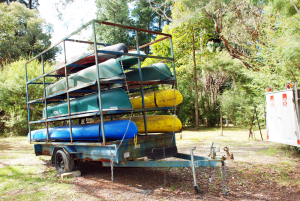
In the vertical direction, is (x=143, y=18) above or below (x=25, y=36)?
above

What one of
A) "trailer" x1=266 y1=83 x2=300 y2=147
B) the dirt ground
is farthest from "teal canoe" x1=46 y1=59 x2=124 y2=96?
"trailer" x1=266 y1=83 x2=300 y2=147

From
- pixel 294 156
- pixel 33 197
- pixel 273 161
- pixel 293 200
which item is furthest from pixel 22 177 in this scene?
pixel 294 156

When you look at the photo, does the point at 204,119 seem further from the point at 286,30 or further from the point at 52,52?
the point at 52,52

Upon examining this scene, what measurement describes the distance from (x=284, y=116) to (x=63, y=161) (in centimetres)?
583

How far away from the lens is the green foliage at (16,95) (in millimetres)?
18375

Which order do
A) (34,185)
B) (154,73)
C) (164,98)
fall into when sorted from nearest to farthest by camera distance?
(34,185) < (164,98) < (154,73)

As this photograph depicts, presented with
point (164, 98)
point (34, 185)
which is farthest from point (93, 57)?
point (34, 185)

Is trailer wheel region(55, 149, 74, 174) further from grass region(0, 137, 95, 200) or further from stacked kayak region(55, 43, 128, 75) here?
stacked kayak region(55, 43, 128, 75)

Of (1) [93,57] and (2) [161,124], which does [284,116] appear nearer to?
(2) [161,124]

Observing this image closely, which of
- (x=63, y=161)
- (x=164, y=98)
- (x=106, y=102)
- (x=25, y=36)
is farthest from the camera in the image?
(x=25, y=36)

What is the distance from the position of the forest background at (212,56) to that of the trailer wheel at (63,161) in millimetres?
4884

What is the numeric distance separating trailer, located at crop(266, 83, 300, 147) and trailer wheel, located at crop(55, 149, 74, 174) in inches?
213

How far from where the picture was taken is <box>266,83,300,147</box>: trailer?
519cm

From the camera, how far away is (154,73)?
6.48 metres
